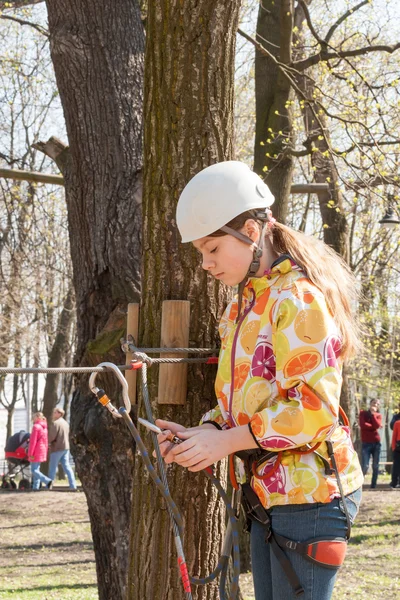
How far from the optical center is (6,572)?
8688 millimetres

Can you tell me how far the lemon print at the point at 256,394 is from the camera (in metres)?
2.33

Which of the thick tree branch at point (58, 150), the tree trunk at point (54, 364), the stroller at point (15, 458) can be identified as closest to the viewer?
the thick tree branch at point (58, 150)

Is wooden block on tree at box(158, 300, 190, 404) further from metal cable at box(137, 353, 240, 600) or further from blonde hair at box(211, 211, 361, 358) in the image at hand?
blonde hair at box(211, 211, 361, 358)

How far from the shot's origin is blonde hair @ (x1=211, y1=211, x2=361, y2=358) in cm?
236

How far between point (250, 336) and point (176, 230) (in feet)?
2.55

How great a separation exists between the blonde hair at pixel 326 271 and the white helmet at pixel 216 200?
41 mm

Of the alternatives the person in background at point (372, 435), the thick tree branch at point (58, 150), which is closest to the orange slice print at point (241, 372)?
the thick tree branch at point (58, 150)

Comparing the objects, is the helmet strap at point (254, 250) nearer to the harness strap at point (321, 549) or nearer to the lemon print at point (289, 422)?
the lemon print at point (289, 422)

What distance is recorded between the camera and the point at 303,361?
2.19m

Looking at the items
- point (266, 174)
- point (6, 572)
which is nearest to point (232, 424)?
point (266, 174)

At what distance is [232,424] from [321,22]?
1157cm

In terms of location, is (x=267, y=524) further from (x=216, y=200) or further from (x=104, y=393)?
(x=216, y=200)

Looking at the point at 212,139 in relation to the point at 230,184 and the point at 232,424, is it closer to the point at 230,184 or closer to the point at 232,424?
the point at 230,184

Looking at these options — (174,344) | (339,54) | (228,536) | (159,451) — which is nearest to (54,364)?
(339,54)
